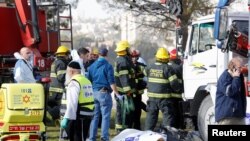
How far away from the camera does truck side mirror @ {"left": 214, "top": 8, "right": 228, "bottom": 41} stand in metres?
10.0

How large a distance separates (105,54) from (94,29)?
81.1m

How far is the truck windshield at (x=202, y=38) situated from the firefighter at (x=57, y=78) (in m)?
2.65

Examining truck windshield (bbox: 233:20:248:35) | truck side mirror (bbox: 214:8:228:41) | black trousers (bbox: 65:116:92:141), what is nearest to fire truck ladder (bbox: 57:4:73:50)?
truck windshield (bbox: 233:20:248:35)

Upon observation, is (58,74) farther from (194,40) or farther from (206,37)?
(206,37)

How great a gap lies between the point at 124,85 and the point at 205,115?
1.63 metres

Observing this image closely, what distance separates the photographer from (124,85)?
11.1 metres

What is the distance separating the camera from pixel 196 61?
11.4m

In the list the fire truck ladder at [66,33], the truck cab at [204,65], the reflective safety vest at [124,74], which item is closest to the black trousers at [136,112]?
the reflective safety vest at [124,74]

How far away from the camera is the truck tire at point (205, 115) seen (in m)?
10.8

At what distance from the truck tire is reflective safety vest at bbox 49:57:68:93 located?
9.86 ft

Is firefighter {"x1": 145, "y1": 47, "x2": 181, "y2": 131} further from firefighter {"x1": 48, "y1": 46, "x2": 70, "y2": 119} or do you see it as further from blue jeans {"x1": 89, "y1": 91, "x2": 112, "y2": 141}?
firefighter {"x1": 48, "y1": 46, "x2": 70, "y2": 119}

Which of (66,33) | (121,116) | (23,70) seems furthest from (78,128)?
(66,33)

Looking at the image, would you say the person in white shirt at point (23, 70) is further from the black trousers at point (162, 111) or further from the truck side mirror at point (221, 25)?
the truck side mirror at point (221, 25)

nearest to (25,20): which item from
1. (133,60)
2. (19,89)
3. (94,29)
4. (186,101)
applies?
(133,60)
